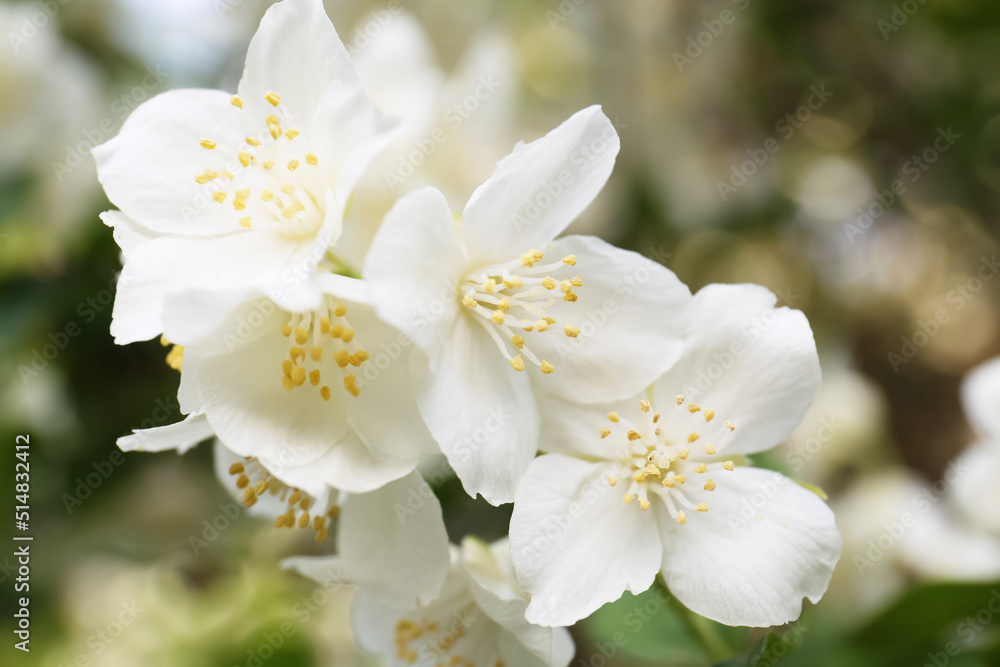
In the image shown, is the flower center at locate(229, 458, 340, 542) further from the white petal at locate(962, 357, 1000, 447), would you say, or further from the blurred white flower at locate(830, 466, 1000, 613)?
the blurred white flower at locate(830, 466, 1000, 613)

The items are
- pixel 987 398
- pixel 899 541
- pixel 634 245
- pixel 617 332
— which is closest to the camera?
pixel 617 332

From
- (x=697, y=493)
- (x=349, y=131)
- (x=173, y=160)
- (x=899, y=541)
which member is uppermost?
(x=349, y=131)

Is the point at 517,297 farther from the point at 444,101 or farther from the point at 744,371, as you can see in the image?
the point at 444,101

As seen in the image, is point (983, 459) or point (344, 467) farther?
point (983, 459)

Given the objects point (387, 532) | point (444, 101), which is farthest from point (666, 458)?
point (444, 101)

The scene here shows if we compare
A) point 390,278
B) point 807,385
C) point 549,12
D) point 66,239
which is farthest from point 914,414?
point 66,239

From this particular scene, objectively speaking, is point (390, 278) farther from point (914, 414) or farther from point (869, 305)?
point (914, 414)
